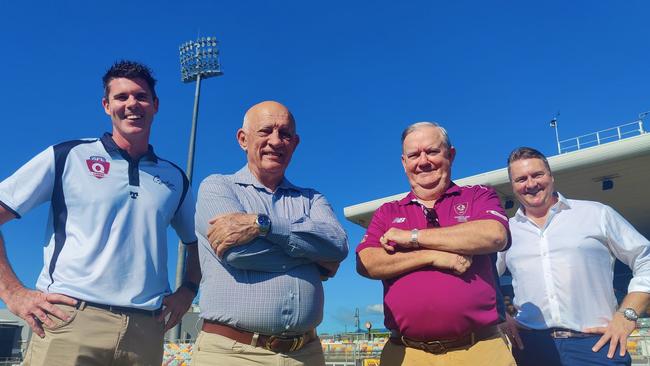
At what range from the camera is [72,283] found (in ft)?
7.95

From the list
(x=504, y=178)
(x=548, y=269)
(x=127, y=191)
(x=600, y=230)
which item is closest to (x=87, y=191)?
(x=127, y=191)

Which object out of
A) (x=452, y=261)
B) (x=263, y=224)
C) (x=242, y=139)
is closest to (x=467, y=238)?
(x=452, y=261)

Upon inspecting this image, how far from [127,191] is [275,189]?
0.81 m

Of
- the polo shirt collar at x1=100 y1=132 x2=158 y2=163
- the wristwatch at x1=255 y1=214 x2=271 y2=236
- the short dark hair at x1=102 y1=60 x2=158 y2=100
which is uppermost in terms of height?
the short dark hair at x1=102 y1=60 x2=158 y2=100

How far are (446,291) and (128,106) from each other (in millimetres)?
2010

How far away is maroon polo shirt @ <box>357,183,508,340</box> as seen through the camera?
2219 mm

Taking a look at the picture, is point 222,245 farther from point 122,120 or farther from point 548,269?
point 548,269

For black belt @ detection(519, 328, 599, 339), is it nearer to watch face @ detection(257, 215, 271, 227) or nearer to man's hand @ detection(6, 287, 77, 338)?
watch face @ detection(257, 215, 271, 227)

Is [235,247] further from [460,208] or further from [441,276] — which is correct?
[460,208]

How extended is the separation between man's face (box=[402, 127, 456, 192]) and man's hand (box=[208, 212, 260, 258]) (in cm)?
91

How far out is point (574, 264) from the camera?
2971 millimetres

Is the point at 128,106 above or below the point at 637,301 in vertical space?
above

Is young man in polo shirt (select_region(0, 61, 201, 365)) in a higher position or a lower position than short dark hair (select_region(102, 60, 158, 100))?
lower

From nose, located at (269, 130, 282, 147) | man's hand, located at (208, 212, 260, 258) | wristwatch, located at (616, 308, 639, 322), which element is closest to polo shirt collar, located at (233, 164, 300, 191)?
nose, located at (269, 130, 282, 147)
